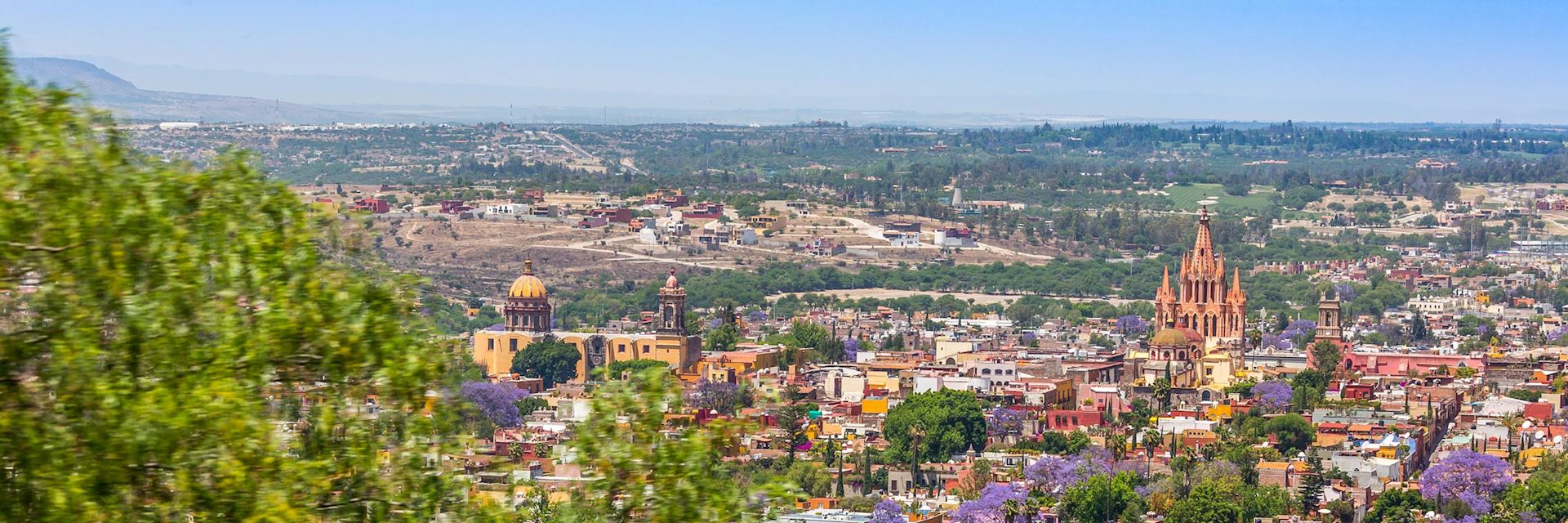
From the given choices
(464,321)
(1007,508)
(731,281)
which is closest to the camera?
(1007,508)

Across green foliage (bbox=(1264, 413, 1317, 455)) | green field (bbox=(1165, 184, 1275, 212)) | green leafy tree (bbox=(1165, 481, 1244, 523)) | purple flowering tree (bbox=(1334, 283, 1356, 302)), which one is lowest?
green field (bbox=(1165, 184, 1275, 212))

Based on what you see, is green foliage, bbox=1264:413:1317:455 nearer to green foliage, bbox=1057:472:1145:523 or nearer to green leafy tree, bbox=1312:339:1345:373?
green foliage, bbox=1057:472:1145:523

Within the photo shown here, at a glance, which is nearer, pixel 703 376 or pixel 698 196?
pixel 703 376

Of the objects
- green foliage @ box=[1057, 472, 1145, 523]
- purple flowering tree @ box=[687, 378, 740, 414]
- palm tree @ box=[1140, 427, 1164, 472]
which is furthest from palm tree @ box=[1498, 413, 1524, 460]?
purple flowering tree @ box=[687, 378, 740, 414]

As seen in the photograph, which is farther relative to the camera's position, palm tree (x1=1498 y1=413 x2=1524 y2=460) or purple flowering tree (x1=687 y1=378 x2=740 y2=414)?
palm tree (x1=1498 y1=413 x2=1524 y2=460)

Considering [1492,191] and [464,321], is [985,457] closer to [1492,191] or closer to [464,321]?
[464,321]

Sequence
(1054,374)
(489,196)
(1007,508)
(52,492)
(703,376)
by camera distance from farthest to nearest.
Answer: (489,196), (1054,374), (703,376), (1007,508), (52,492)

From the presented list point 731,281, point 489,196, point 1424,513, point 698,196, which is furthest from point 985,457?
point 698,196
